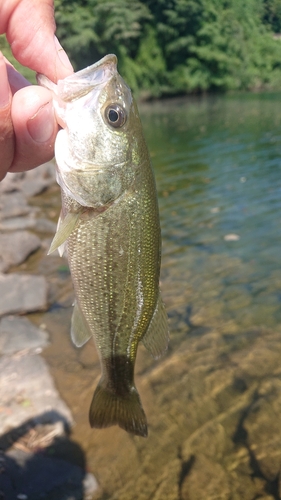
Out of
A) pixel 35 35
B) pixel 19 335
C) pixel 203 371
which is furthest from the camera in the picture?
pixel 19 335

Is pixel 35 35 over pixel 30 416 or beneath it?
over

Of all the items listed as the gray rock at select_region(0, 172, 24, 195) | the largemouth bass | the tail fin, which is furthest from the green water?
the gray rock at select_region(0, 172, 24, 195)

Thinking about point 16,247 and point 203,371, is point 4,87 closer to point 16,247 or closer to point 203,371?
point 203,371

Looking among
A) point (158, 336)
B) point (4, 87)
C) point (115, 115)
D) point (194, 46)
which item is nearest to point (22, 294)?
point (158, 336)

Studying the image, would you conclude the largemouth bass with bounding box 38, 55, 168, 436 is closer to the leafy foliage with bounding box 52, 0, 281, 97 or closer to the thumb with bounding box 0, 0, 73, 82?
the thumb with bounding box 0, 0, 73, 82

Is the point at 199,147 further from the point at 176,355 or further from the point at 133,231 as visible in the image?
the point at 133,231

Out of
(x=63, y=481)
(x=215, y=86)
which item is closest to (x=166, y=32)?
(x=215, y=86)
